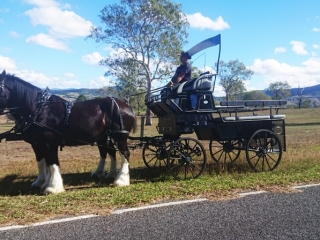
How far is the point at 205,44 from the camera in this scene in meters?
7.88

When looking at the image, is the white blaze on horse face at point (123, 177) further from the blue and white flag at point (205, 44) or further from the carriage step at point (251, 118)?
the blue and white flag at point (205, 44)

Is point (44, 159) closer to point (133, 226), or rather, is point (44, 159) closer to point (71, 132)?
point (71, 132)

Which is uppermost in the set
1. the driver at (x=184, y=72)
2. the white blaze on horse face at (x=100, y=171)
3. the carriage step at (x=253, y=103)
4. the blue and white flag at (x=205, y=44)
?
the blue and white flag at (x=205, y=44)

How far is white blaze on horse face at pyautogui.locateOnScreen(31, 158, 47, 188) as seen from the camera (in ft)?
22.3

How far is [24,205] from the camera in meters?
5.06

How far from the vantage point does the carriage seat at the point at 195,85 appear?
7.32 meters

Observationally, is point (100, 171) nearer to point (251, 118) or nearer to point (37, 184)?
point (37, 184)

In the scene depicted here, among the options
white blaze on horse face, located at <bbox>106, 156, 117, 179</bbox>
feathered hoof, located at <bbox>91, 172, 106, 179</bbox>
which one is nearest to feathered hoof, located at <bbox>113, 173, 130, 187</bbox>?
white blaze on horse face, located at <bbox>106, 156, 117, 179</bbox>

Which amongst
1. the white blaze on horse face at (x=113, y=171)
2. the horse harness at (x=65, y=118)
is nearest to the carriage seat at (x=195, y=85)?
the horse harness at (x=65, y=118)

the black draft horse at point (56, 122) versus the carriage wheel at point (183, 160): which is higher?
the black draft horse at point (56, 122)

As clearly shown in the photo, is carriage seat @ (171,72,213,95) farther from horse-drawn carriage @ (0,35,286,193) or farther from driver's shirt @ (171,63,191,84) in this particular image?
driver's shirt @ (171,63,191,84)

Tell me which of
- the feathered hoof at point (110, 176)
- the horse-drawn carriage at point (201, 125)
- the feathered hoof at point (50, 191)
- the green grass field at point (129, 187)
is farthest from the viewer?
A: the feathered hoof at point (110, 176)

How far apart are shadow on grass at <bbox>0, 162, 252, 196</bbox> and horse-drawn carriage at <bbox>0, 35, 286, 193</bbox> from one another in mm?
252

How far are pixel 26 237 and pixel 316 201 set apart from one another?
13.2 ft
